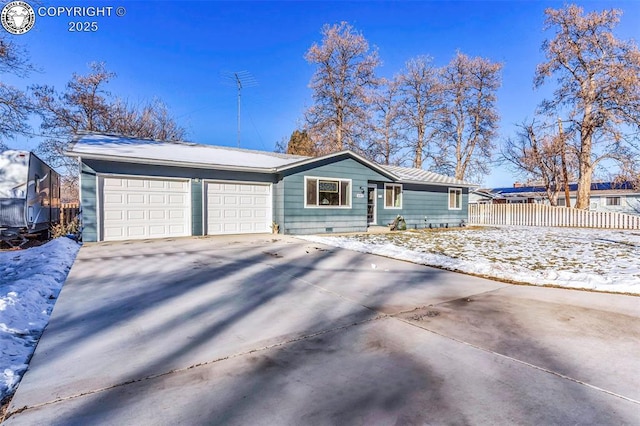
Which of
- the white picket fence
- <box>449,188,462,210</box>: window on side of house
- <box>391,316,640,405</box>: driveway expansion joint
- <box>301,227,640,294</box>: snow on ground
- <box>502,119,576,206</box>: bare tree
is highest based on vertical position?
<box>502,119,576,206</box>: bare tree

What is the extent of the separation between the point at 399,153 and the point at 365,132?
5112 mm

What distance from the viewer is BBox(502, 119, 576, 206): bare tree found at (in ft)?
75.4

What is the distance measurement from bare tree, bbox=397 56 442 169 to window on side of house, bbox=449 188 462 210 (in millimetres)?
8896

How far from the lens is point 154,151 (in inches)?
412

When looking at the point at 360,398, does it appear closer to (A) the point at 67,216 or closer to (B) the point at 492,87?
(A) the point at 67,216

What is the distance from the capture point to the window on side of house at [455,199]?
17625 mm

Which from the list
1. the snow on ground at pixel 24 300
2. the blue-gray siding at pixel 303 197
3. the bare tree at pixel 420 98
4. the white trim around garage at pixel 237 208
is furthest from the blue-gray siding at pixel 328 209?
the bare tree at pixel 420 98

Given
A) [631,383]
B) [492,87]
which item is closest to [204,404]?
[631,383]

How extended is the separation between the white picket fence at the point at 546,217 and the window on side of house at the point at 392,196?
1030 cm

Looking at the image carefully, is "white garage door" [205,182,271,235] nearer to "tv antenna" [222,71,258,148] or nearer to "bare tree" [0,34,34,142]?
"bare tree" [0,34,34,142]

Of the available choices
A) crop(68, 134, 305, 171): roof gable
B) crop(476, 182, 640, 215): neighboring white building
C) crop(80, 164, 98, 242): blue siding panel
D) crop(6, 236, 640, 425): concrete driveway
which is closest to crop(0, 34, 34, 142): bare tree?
crop(68, 134, 305, 171): roof gable

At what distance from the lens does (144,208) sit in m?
9.52

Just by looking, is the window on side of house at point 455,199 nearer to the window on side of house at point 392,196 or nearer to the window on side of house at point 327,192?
the window on side of house at point 392,196

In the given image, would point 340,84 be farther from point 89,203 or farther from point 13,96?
point 89,203
